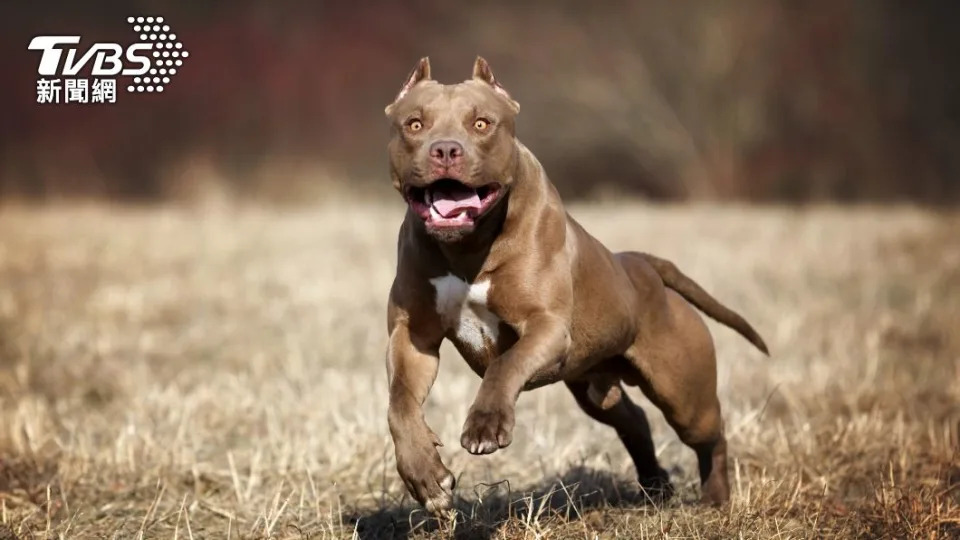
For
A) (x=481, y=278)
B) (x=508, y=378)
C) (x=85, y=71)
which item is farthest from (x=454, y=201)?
(x=85, y=71)

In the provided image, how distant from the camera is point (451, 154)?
3.97 meters

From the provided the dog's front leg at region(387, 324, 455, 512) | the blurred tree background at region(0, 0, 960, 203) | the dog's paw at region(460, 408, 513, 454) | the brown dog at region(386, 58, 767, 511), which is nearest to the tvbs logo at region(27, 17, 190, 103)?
the brown dog at region(386, 58, 767, 511)

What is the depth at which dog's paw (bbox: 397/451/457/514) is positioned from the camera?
3959mm

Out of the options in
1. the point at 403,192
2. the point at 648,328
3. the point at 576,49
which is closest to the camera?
the point at 403,192

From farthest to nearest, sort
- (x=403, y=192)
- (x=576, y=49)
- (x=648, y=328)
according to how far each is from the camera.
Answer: (x=576, y=49), (x=648, y=328), (x=403, y=192)

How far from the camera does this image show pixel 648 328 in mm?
4906

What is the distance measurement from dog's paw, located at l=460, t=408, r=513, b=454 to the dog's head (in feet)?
1.72

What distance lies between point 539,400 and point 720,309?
1.96m

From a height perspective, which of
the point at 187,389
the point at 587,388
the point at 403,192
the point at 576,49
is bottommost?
the point at 187,389

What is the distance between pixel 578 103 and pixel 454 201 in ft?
44.2

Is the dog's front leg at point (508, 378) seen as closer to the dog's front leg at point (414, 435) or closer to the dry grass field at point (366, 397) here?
the dog's front leg at point (414, 435)

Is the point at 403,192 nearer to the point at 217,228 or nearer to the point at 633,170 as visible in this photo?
the point at 217,228

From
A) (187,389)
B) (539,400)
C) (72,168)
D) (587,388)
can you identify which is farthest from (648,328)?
(72,168)

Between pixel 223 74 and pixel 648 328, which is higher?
pixel 223 74
